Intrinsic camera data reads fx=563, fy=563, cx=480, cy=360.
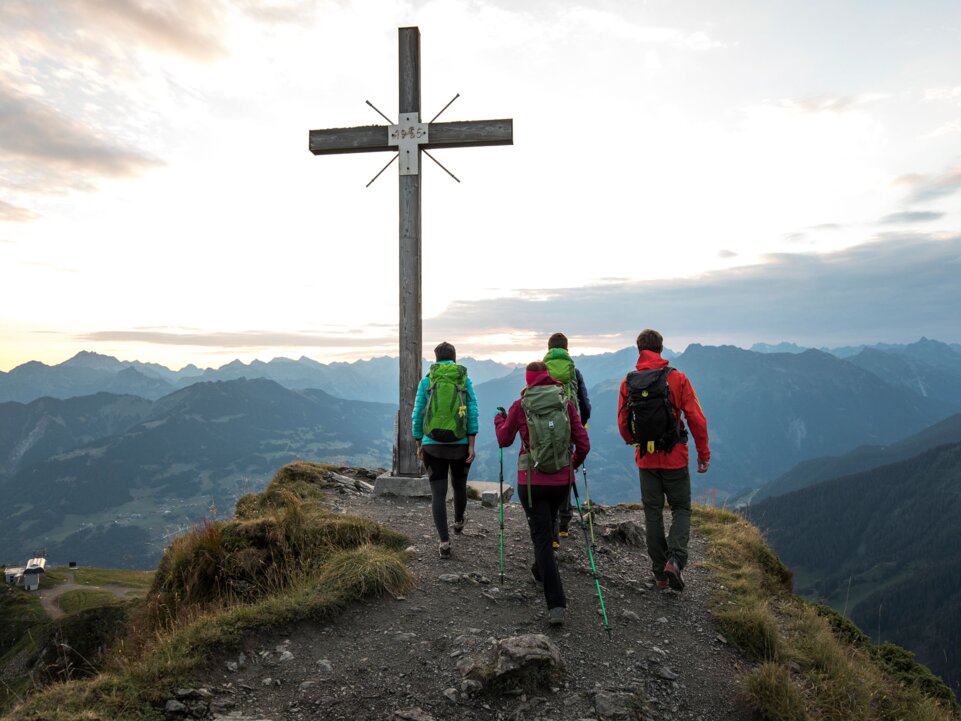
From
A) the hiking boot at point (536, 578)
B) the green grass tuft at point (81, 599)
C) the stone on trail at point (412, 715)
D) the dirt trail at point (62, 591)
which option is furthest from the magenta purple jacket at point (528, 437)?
the dirt trail at point (62, 591)

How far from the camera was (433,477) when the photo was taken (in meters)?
8.43

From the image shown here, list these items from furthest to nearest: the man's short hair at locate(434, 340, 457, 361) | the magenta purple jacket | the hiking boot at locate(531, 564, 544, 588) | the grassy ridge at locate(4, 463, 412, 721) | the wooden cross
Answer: the wooden cross < the man's short hair at locate(434, 340, 457, 361) < the hiking boot at locate(531, 564, 544, 588) < the magenta purple jacket < the grassy ridge at locate(4, 463, 412, 721)

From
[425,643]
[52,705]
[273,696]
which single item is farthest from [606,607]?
[52,705]

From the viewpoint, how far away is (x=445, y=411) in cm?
827

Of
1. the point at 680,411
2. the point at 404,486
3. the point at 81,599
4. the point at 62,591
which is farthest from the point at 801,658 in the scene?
the point at 62,591

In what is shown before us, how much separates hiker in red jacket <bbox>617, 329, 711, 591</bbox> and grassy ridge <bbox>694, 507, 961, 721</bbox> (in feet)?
3.05

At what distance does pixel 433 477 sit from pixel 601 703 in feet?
13.1

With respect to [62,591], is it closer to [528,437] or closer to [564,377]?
[564,377]

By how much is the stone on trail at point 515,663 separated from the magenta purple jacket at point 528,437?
1720 millimetres

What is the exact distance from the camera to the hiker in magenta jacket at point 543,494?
6.47 m

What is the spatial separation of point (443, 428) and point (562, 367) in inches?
85.9

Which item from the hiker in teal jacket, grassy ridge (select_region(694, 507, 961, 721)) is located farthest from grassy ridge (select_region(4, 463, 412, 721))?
grassy ridge (select_region(694, 507, 961, 721))

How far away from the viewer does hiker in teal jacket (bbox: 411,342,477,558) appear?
8258 millimetres

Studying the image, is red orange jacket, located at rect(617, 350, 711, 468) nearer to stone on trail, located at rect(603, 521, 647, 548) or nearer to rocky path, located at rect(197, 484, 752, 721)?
rocky path, located at rect(197, 484, 752, 721)
